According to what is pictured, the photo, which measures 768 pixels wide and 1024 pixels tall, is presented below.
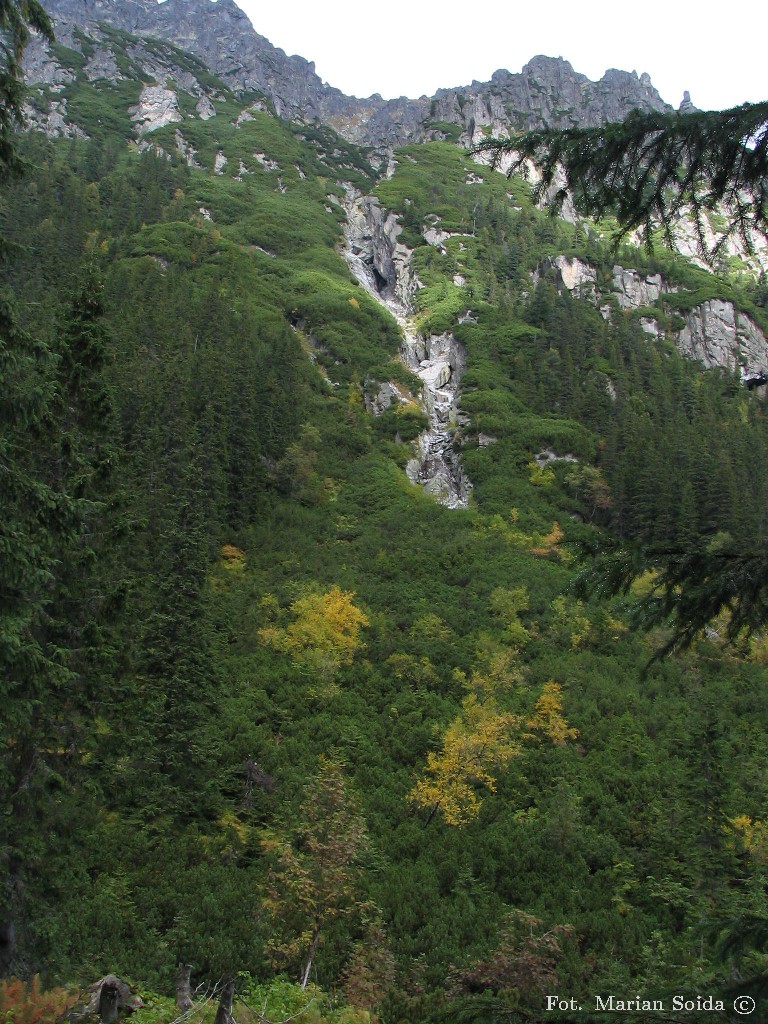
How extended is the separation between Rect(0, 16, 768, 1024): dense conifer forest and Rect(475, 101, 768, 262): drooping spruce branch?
3.15 feet

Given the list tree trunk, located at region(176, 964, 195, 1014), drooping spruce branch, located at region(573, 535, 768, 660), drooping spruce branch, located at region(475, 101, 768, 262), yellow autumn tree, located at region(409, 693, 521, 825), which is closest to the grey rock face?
yellow autumn tree, located at region(409, 693, 521, 825)

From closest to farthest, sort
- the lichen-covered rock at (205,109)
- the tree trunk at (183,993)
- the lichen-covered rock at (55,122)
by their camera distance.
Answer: the tree trunk at (183,993), the lichen-covered rock at (55,122), the lichen-covered rock at (205,109)

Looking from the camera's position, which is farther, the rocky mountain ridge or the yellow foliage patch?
the rocky mountain ridge

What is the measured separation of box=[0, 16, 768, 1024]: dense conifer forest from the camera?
40.0 feet

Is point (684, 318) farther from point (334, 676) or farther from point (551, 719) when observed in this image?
point (334, 676)

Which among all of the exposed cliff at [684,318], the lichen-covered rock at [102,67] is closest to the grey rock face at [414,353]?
the exposed cliff at [684,318]

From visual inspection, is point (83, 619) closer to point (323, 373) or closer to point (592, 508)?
point (592, 508)

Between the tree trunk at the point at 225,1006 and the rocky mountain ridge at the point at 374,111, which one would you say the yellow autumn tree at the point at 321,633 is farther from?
the rocky mountain ridge at the point at 374,111

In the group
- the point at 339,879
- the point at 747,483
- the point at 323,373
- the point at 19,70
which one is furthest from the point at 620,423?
the point at 19,70

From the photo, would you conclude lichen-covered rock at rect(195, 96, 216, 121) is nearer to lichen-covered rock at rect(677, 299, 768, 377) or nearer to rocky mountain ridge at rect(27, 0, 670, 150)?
rocky mountain ridge at rect(27, 0, 670, 150)

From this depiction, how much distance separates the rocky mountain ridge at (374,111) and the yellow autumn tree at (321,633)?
152 metres

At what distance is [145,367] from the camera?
1756 inches

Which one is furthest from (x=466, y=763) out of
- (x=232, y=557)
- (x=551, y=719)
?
(x=232, y=557)

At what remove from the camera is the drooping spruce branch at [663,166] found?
5211 millimetres
